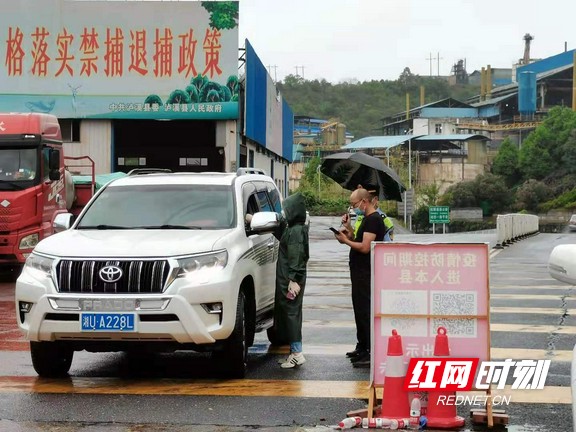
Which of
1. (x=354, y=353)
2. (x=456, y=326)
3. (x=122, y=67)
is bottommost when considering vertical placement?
(x=354, y=353)

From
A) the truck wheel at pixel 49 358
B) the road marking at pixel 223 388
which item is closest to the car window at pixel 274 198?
the road marking at pixel 223 388

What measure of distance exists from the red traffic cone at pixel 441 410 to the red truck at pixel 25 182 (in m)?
13.3

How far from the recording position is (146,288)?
8.02m

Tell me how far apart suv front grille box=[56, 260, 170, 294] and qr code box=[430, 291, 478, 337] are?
7.54 feet

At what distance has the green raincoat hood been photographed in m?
9.02

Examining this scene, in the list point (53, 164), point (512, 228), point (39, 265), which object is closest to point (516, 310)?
point (39, 265)

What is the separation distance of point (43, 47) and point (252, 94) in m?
8.50

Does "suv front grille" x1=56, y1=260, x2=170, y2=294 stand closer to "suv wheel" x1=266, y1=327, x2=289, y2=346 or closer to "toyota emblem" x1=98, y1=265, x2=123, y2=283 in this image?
"toyota emblem" x1=98, y1=265, x2=123, y2=283

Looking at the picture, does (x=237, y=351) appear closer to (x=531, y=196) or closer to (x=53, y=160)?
(x=53, y=160)

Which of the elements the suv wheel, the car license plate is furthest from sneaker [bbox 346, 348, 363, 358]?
the car license plate

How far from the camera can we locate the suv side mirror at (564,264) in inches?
185

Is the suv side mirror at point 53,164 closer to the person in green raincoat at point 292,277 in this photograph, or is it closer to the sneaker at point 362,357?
the person in green raincoat at point 292,277

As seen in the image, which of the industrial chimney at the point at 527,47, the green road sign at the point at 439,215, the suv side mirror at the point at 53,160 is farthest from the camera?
the industrial chimney at the point at 527,47

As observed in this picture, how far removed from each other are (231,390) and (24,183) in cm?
1184
